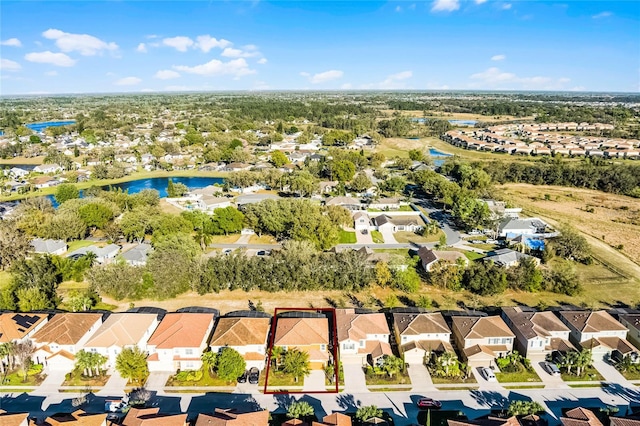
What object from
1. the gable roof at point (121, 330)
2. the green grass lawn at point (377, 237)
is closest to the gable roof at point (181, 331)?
the gable roof at point (121, 330)

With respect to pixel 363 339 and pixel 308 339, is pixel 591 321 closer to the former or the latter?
pixel 363 339

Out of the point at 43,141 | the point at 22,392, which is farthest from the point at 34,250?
the point at 43,141

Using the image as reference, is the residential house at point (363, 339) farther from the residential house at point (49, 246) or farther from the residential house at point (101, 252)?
the residential house at point (49, 246)

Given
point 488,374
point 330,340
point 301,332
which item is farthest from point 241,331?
point 488,374

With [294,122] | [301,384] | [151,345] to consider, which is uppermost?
[294,122]

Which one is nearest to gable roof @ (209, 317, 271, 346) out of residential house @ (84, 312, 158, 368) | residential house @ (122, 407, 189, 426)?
residential house @ (84, 312, 158, 368)

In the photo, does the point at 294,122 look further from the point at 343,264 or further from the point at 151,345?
the point at 151,345
